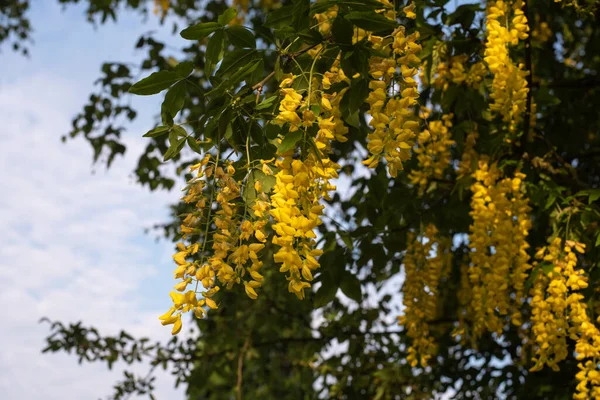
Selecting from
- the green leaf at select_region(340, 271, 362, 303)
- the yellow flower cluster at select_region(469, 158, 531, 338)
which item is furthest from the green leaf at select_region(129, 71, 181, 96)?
the yellow flower cluster at select_region(469, 158, 531, 338)

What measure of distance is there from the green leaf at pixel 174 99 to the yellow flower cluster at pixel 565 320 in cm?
148

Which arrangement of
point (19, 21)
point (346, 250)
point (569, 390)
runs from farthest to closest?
point (19, 21) < point (569, 390) < point (346, 250)

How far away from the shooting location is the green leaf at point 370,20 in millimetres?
1450

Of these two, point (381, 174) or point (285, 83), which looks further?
point (381, 174)

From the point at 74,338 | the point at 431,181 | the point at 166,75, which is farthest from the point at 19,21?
the point at 166,75

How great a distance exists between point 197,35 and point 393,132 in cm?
49

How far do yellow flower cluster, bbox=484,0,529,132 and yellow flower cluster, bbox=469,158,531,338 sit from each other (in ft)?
0.92

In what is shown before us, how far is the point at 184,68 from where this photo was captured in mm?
1510

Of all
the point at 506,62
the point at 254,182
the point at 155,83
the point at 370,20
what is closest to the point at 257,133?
the point at 254,182

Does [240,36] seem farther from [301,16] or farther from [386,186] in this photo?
[386,186]

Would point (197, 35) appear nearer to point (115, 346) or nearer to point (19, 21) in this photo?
point (115, 346)

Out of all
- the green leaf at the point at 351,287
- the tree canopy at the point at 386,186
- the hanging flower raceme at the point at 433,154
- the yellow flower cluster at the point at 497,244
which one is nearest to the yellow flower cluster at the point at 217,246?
the tree canopy at the point at 386,186

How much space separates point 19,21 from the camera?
682 centimetres

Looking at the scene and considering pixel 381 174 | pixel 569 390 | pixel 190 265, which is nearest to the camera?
pixel 190 265
